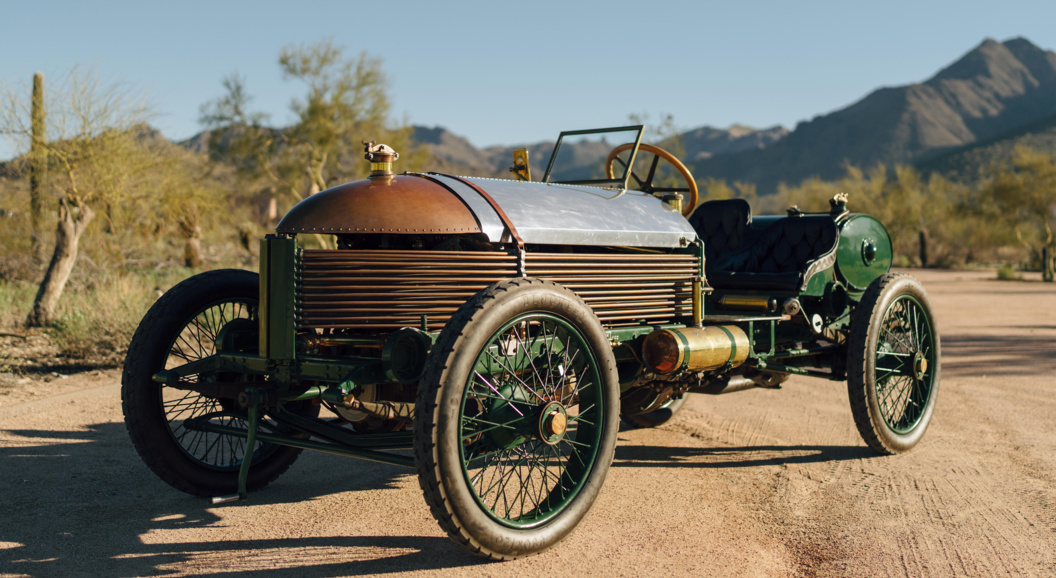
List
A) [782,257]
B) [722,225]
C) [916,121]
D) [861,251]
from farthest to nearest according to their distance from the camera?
1. [916,121]
2. [722,225]
3. [782,257]
4. [861,251]

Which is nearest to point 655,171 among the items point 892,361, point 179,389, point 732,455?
point 732,455

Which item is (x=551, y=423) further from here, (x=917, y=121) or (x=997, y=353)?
(x=917, y=121)

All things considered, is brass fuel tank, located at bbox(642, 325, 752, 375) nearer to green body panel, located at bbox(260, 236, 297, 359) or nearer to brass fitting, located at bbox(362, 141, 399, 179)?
brass fitting, located at bbox(362, 141, 399, 179)

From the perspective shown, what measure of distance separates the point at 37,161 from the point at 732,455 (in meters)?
13.2

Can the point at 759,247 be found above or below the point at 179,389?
above

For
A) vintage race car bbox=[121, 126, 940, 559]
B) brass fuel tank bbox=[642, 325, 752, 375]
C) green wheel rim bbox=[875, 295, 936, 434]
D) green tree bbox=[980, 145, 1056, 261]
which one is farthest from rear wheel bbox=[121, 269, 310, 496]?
green tree bbox=[980, 145, 1056, 261]

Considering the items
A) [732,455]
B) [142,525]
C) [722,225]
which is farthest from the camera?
[722,225]

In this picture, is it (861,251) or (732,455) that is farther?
(861,251)

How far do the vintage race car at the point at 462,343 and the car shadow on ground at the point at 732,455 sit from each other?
0.31 m

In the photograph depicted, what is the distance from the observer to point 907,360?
229 inches

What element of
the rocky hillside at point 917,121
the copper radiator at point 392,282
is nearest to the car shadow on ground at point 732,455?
the copper radiator at point 392,282

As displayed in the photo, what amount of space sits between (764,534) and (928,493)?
4.14 feet

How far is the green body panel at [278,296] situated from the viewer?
3.69m

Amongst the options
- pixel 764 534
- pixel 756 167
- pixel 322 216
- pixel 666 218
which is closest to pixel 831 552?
pixel 764 534
